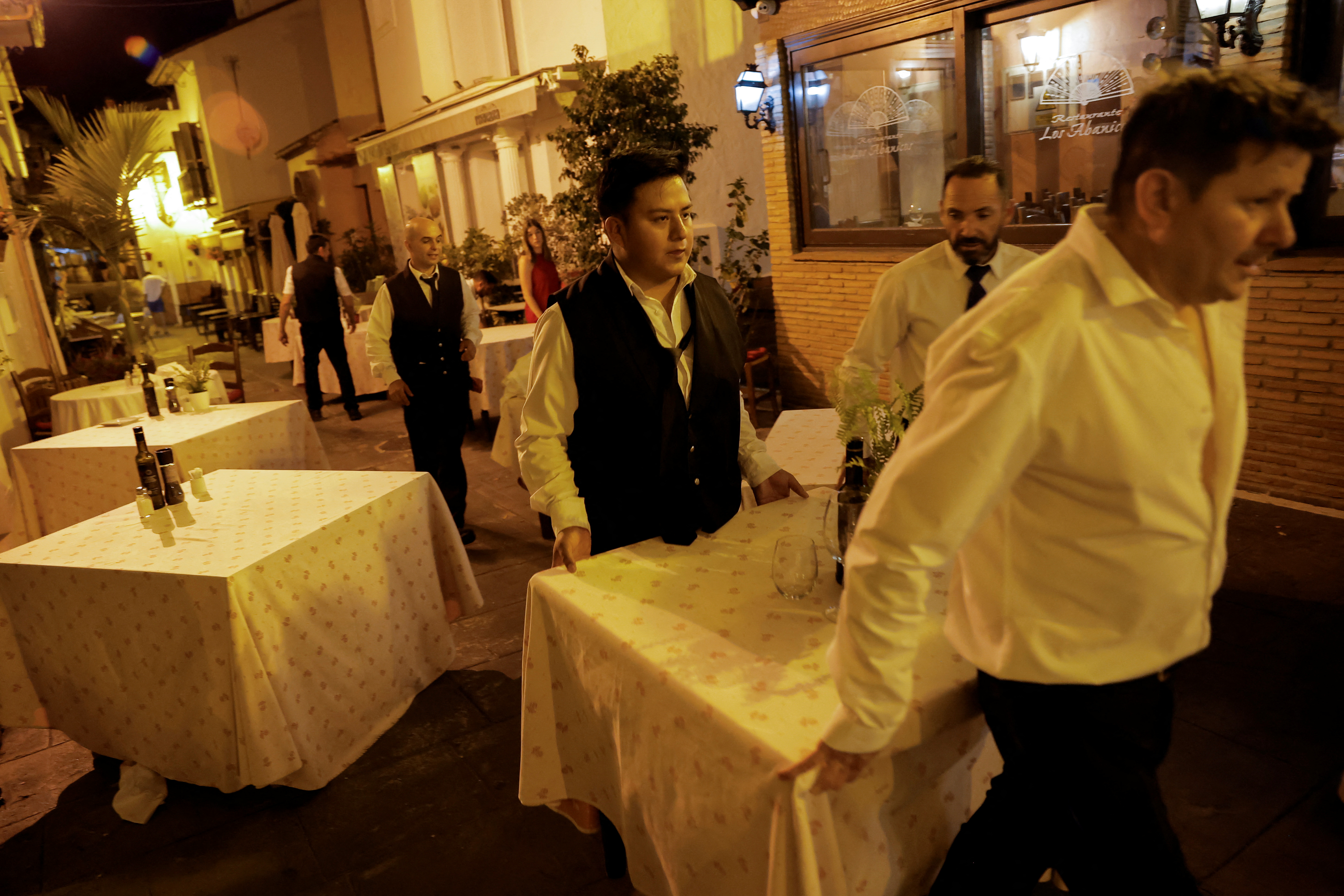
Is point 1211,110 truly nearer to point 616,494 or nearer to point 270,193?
point 616,494

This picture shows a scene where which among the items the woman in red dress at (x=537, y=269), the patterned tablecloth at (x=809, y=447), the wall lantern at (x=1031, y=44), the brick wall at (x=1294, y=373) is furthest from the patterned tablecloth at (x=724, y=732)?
the woman in red dress at (x=537, y=269)

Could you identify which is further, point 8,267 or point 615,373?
point 8,267

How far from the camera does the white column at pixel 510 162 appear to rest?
13.2 metres

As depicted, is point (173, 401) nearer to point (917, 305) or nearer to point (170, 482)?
point (170, 482)

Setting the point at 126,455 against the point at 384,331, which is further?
the point at 384,331

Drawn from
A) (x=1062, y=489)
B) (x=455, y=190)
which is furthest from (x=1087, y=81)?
(x=455, y=190)

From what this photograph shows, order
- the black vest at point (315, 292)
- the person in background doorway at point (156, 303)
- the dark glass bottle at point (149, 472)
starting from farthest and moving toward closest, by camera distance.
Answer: the person in background doorway at point (156, 303) < the black vest at point (315, 292) < the dark glass bottle at point (149, 472)

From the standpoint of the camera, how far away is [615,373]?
2215 millimetres

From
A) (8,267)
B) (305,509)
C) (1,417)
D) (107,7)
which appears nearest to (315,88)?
(107,7)

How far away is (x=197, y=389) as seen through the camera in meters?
5.49

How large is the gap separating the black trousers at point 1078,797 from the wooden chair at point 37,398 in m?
7.43

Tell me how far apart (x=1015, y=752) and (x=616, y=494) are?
1.22 metres

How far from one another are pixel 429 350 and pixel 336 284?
15.2 ft

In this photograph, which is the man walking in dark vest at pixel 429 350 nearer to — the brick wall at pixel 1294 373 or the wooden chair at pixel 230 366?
the brick wall at pixel 1294 373
